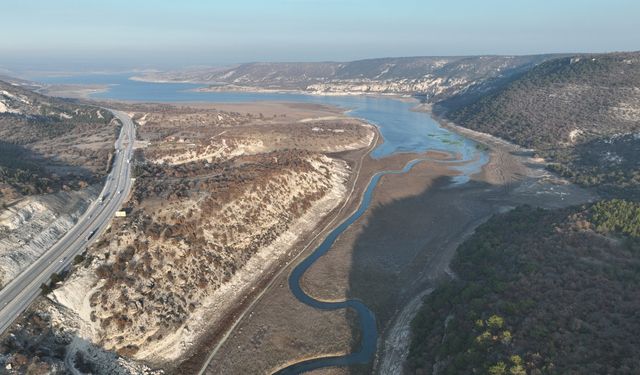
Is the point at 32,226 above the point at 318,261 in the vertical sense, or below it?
above

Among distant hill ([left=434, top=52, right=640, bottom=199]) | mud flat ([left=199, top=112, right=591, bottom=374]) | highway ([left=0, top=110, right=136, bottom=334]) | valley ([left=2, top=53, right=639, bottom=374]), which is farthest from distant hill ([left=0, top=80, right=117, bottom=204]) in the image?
distant hill ([left=434, top=52, right=640, bottom=199])

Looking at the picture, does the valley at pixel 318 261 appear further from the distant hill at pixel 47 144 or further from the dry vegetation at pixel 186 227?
the distant hill at pixel 47 144

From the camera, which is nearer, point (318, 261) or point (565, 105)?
point (318, 261)

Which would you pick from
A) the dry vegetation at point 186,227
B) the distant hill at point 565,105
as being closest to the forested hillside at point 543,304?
the dry vegetation at point 186,227

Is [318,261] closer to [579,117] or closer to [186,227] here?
[186,227]

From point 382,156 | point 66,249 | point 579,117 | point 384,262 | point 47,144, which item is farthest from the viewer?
point 579,117

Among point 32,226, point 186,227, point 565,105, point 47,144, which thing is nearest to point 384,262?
point 186,227

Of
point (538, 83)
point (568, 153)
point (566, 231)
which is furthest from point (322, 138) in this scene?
point (538, 83)
